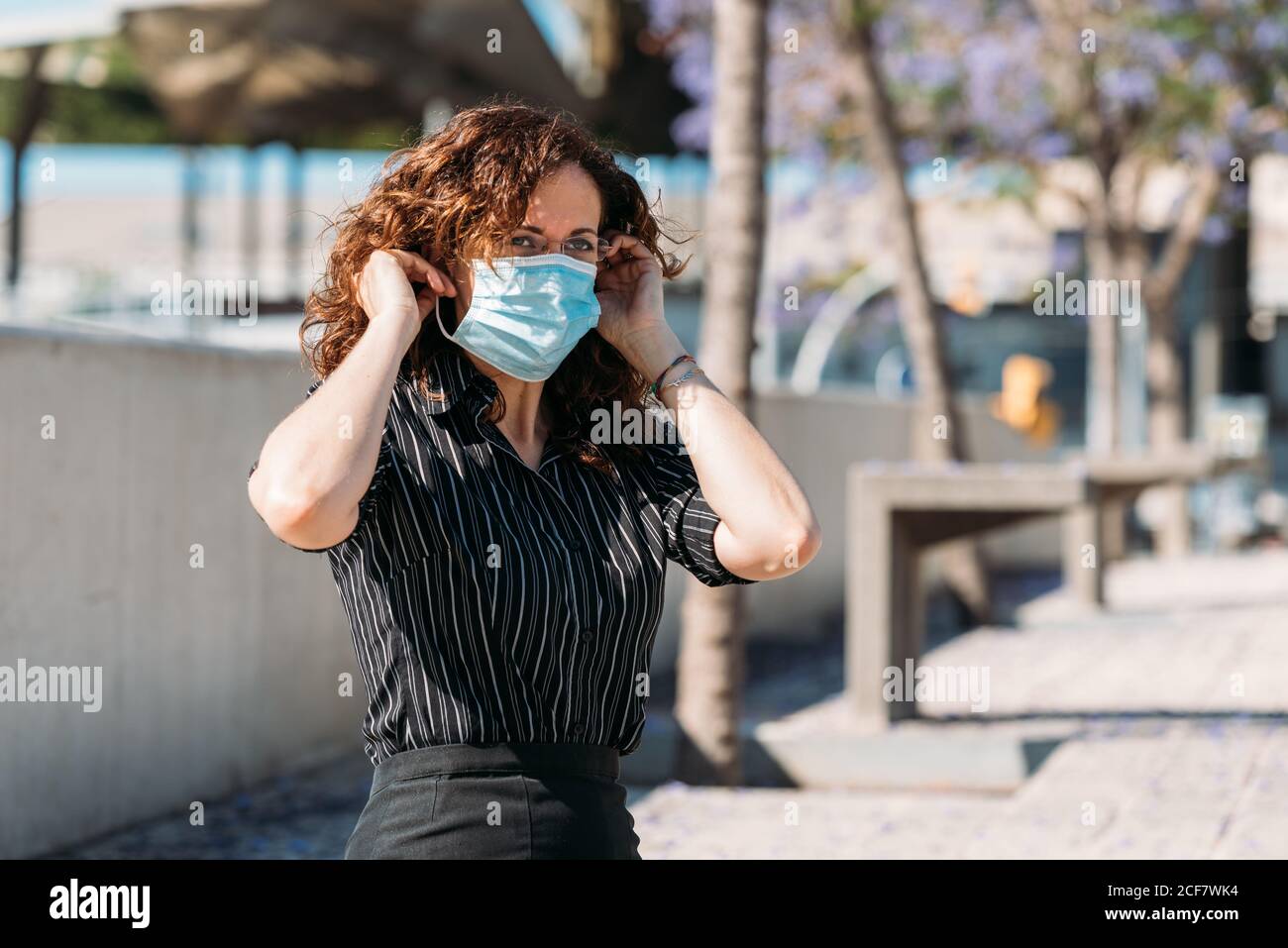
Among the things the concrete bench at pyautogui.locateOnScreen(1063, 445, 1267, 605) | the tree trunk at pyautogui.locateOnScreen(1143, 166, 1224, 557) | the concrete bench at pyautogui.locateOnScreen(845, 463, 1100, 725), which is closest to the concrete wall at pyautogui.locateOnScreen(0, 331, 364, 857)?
the concrete bench at pyautogui.locateOnScreen(845, 463, 1100, 725)

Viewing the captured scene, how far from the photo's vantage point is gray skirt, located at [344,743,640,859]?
215 cm

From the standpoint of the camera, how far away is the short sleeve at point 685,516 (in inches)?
96.4

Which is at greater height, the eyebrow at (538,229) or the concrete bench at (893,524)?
the eyebrow at (538,229)

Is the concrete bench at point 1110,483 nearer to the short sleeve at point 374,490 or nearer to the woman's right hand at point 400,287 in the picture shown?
the woman's right hand at point 400,287

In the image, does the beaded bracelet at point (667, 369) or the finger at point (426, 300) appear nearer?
the finger at point (426, 300)

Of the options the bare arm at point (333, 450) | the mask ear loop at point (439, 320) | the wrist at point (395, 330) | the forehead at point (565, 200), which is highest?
the forehead at point (565, 200)

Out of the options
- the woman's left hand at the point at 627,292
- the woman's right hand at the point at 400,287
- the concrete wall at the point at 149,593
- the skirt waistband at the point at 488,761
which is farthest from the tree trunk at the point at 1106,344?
the skirt waistband at the point at 488,761

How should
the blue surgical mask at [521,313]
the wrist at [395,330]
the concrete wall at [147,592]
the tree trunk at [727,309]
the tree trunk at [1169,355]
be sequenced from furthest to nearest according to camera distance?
the tree trunk at [1169,355] → the tree trunk at [727,309] → the concrete wall at [147,592] → the blue surgical mask at [521,313] → the wrist at [395,330]

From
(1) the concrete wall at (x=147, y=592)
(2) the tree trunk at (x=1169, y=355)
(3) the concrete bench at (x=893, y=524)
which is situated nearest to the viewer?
(1) the concrete wall at (x=147, y=592)

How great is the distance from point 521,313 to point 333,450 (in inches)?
15.1

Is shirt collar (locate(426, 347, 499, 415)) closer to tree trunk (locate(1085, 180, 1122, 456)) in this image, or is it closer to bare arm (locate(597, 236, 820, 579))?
bare arm (locate(597, 236, 820, 579))

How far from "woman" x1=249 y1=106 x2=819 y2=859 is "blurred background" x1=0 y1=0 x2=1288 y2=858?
1.86 ft

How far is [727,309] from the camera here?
6.89m
